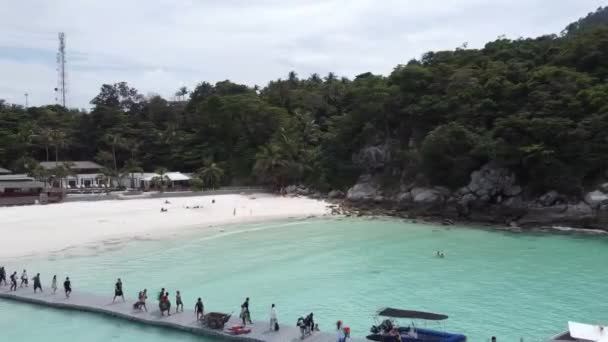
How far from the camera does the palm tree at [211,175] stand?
70375 mm

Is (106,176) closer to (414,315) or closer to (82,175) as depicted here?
(82,175)

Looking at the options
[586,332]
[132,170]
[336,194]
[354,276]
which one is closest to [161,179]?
[132,170]

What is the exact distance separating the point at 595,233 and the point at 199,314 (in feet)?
113

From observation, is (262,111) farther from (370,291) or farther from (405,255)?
(370,291)

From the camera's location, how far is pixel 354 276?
30.3 meters

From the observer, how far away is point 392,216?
54000 mm

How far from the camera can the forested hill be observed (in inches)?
1908

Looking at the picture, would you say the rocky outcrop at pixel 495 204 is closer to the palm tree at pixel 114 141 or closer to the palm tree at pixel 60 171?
the palm tree at pixel 60 171

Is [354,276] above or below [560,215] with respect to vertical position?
below

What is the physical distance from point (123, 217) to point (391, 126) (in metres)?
34.0

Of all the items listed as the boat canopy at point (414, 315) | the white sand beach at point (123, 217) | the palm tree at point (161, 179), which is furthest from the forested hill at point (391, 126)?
the boat canopy at point (414, 315)

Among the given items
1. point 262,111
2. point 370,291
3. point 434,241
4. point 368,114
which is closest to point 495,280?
point 370,291

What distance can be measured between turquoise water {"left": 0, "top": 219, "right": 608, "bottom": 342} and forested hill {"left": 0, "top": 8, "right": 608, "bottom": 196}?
10381mm

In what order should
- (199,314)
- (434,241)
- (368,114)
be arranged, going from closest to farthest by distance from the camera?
(199,314), (434,241), (368,114)
